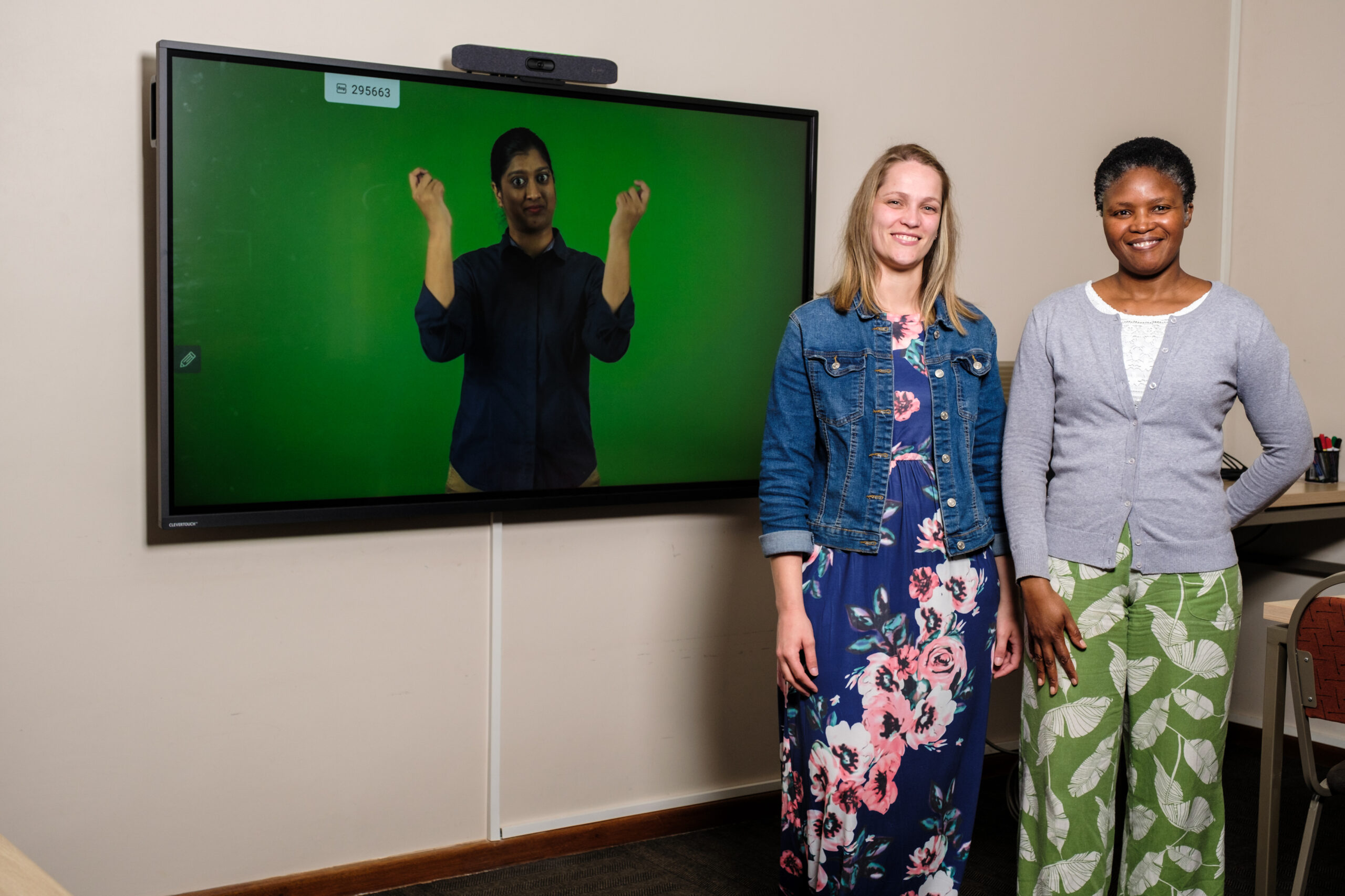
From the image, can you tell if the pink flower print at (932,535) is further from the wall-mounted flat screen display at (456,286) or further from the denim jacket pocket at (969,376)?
the wall-mounted flat screen display at (456,286)

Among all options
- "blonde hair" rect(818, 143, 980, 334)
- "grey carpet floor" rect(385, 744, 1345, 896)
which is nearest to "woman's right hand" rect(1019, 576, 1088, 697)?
"blonde hair" rect(818, 143, 980, 334)

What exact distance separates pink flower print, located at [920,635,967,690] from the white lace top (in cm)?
52

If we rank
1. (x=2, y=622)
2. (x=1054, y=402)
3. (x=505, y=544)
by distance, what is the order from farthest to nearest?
(x=505, y=544), (x=2, y=622), (x=1054, y=402)

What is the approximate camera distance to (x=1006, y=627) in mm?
1851

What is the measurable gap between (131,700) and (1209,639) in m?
2.03

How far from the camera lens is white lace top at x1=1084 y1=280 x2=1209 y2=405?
179 centimetres

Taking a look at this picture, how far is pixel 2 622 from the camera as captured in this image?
6.60 feet

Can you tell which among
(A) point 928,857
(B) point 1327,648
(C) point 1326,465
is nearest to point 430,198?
(A) point 928,857

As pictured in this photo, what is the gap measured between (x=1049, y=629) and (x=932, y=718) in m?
0.26

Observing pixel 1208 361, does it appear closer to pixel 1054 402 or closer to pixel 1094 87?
pixel 1054 402

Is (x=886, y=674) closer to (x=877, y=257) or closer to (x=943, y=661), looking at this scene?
(x=943, y=661)

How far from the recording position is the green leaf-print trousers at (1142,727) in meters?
1.77

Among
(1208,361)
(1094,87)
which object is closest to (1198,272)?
(1094,87)

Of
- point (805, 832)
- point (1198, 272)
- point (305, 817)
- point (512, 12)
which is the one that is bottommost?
point (305, 817)
